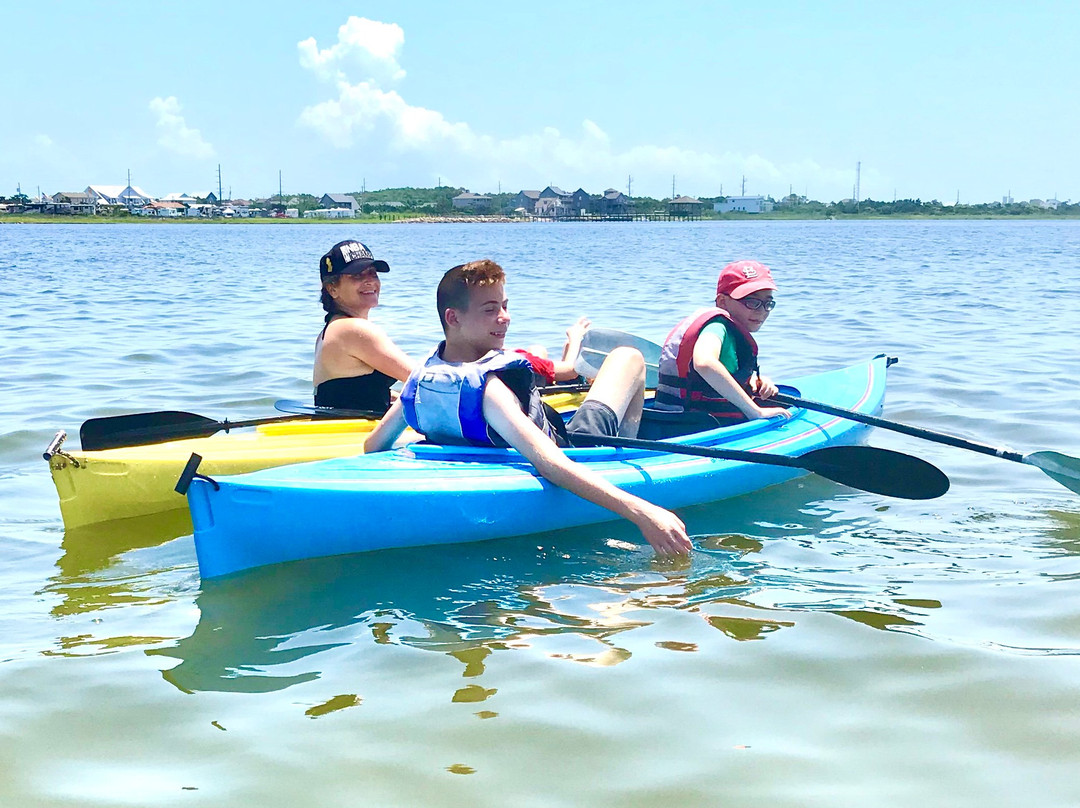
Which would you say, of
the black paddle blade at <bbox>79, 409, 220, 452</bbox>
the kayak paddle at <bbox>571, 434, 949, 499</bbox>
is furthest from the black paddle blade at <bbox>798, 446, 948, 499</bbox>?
the black paddle blade at <bbox>79, 409, 220, 452</bbox>

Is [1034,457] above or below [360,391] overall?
below

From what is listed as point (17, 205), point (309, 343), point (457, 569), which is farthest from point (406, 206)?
point (457, 569)

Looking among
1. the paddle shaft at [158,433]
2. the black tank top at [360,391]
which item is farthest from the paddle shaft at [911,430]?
the paddle shaft at [158,433]

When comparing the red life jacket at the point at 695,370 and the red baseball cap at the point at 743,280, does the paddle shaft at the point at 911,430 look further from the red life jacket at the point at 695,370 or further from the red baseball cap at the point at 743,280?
the red baseball cap at the point at 743,280

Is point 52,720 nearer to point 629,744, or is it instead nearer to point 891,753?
point 629,744

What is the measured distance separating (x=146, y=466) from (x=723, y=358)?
2.80 metres

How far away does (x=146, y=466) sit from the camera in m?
4.67

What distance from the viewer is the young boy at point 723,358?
202 inches

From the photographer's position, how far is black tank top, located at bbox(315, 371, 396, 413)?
17.6 feet

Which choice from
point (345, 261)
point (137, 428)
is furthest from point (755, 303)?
point (137, 428)

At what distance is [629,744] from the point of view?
2662 mm

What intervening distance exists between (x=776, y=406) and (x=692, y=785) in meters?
3.48

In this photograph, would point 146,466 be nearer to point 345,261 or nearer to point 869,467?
point 345,261

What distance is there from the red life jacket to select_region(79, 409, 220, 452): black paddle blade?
91.6 inches
